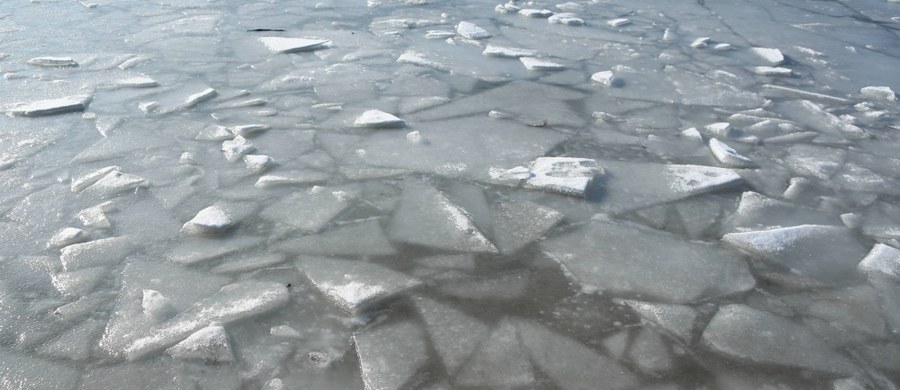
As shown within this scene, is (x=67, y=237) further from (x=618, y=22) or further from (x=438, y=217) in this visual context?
(x=618, y=22)

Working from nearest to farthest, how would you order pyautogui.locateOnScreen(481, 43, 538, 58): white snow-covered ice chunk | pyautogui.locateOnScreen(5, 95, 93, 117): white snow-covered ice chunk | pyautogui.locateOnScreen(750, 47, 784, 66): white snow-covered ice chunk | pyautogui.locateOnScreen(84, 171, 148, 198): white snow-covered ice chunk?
pyautogui.locateOnScreen(84, 171, 148, 198): white snow-covered ice chunk < pyautogui.locateOnScreen(5, 95, 93, 117): white snow-covered ice chunk < pyautogui.locateOnScreen(481, 43, 538, 58): white snow-covered ice chunk < pyautogui.locateOnScreen(750, 47, 784, 66): white snow-covered ice chunk

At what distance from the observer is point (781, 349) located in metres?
1.87

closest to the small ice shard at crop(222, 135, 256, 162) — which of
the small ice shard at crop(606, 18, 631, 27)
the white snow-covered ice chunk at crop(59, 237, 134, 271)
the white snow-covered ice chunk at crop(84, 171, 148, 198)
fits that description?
the white snow-covered ice chunk at crop(84, 171, 148, 198)

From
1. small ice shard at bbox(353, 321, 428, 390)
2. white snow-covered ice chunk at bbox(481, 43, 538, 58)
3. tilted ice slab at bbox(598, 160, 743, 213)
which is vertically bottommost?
white snow-covered ice chunk at bbox(481, 43, 538, 58)

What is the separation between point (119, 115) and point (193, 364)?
7.03ft

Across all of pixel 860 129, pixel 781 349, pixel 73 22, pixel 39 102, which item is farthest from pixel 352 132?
pixel 73 22

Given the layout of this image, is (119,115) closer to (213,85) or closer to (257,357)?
(213,85)

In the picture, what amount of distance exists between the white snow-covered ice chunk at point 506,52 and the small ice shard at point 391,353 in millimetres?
3041

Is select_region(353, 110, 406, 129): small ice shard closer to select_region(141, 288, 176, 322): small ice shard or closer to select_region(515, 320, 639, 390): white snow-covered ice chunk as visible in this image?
select_region(141, 288, 176, 322): small ice shard

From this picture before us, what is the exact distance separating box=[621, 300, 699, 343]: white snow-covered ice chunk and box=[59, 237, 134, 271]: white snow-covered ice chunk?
1692mm

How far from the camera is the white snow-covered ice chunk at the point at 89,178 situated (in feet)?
8.69

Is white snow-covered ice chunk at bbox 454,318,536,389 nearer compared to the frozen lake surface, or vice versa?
white snow-covered ice chunk at bbox 454,318,536,389

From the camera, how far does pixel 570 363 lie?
1788mm

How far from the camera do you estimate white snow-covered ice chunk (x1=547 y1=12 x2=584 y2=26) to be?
5578mm
